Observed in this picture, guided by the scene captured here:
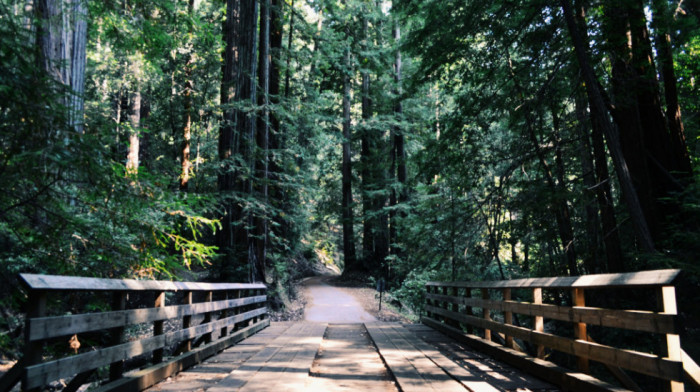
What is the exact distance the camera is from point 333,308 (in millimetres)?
17031

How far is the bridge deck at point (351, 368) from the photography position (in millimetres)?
4324

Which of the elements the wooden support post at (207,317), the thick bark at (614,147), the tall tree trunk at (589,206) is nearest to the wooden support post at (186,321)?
the wooden support post at (207,317)

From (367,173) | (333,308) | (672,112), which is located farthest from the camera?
(367,173)

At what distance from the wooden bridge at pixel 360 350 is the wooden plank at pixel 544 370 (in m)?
0.01

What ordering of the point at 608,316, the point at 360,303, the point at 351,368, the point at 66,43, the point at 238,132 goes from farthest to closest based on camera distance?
the point at 360,303
the point at 238,132
the point at 66,43
the point at 351,368
the point at 608,316

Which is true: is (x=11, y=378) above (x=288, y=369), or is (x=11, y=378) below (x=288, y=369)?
above

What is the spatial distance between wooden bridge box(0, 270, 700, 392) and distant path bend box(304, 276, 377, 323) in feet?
20.9

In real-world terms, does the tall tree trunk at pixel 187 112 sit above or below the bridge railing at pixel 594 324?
above

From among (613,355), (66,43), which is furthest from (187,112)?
(613,355)

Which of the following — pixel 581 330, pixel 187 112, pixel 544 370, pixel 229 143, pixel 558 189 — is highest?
pixel 187 112

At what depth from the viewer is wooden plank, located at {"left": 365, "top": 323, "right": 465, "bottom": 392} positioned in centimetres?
428

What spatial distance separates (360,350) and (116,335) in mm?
3854

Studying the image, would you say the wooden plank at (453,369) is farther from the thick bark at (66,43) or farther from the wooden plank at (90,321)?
the thick bark at (66,43)

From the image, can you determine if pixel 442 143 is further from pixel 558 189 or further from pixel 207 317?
pixel 207 317
